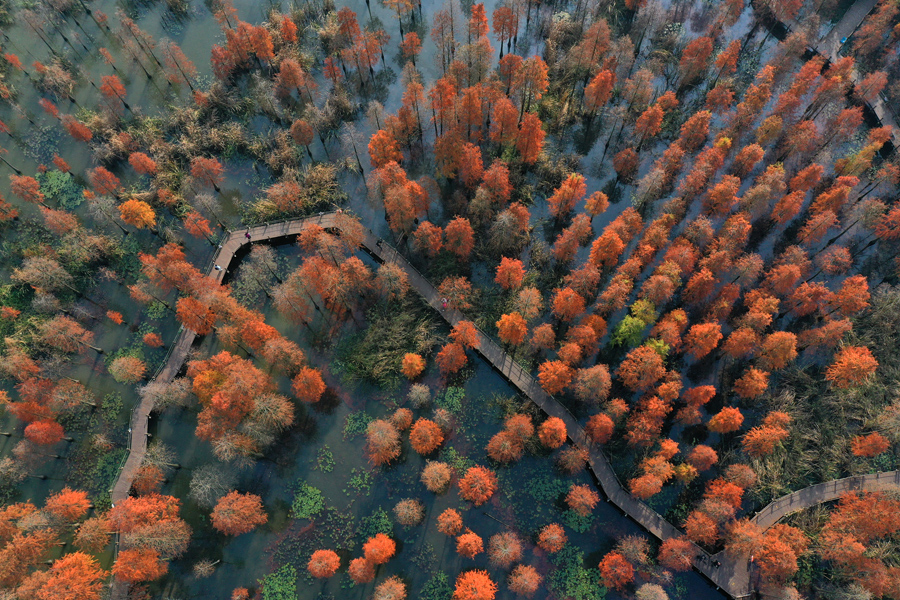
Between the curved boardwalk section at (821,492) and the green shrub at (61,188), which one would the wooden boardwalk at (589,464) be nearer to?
the curved boardwalk section at (821,492)

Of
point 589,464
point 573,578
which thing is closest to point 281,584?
point 573,578

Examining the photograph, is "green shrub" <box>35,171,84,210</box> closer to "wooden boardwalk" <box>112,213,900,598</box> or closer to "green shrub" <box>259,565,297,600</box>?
"wooden boardwalk" <box>112,213,900,598</box>

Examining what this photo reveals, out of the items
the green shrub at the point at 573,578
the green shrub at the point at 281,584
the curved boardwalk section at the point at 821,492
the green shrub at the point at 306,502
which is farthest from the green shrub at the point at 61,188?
the curved boardwalk section at the point at 821,492

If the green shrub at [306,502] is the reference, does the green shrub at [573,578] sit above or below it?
below

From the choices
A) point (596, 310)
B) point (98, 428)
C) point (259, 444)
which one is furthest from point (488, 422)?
point (98, 428)

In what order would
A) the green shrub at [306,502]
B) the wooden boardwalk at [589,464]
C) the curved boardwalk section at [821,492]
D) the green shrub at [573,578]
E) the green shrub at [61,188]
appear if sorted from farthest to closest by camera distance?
the green shrub at [61,188] → the green shrub at [306,502] → the curved boardwalk section at [821,492] → the green shrub at [573,578] → the wooden boardwalk at [589,464]

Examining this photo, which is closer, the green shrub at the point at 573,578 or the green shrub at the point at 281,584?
the green shrub at the point at 573,578

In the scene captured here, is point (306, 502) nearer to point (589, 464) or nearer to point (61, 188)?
point (589, 464)

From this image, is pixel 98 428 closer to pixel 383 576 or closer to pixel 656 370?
pixel 383 576
